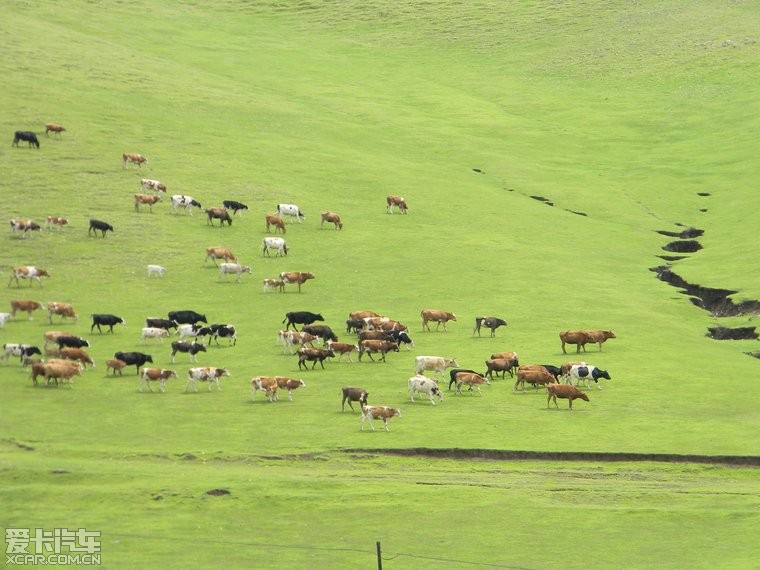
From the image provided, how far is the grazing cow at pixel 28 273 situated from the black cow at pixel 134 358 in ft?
38.4

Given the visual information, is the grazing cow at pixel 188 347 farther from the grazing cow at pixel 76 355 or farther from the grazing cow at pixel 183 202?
the grazing cow at pixel 183 202

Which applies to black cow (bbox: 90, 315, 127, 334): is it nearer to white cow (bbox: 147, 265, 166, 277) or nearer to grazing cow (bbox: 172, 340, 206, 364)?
grazing cow (bbox: 172, 340, 206, 364)

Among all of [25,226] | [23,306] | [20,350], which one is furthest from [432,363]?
[25,226]

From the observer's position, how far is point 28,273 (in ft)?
184

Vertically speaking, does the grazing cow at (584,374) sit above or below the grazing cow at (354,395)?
above

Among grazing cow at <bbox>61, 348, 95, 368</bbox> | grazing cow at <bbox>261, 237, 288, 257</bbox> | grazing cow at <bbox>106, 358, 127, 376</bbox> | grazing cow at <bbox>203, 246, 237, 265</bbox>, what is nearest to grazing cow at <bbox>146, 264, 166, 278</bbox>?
grazing cow at <bbox>203, 246, 237, 265</bbox>

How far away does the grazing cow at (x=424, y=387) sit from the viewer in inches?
1711

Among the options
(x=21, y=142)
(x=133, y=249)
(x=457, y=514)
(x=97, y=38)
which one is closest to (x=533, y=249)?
(x=133, y=249)

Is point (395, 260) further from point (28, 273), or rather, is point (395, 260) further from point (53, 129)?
point (53, 129)

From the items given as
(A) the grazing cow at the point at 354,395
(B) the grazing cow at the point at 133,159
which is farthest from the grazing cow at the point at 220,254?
(A) the grazing cow at the point at 354,395

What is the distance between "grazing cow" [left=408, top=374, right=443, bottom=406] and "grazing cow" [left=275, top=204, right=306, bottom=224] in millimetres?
25714

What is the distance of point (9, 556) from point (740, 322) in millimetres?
37595

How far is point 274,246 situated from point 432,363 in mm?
18467

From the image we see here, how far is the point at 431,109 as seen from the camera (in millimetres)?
100938
